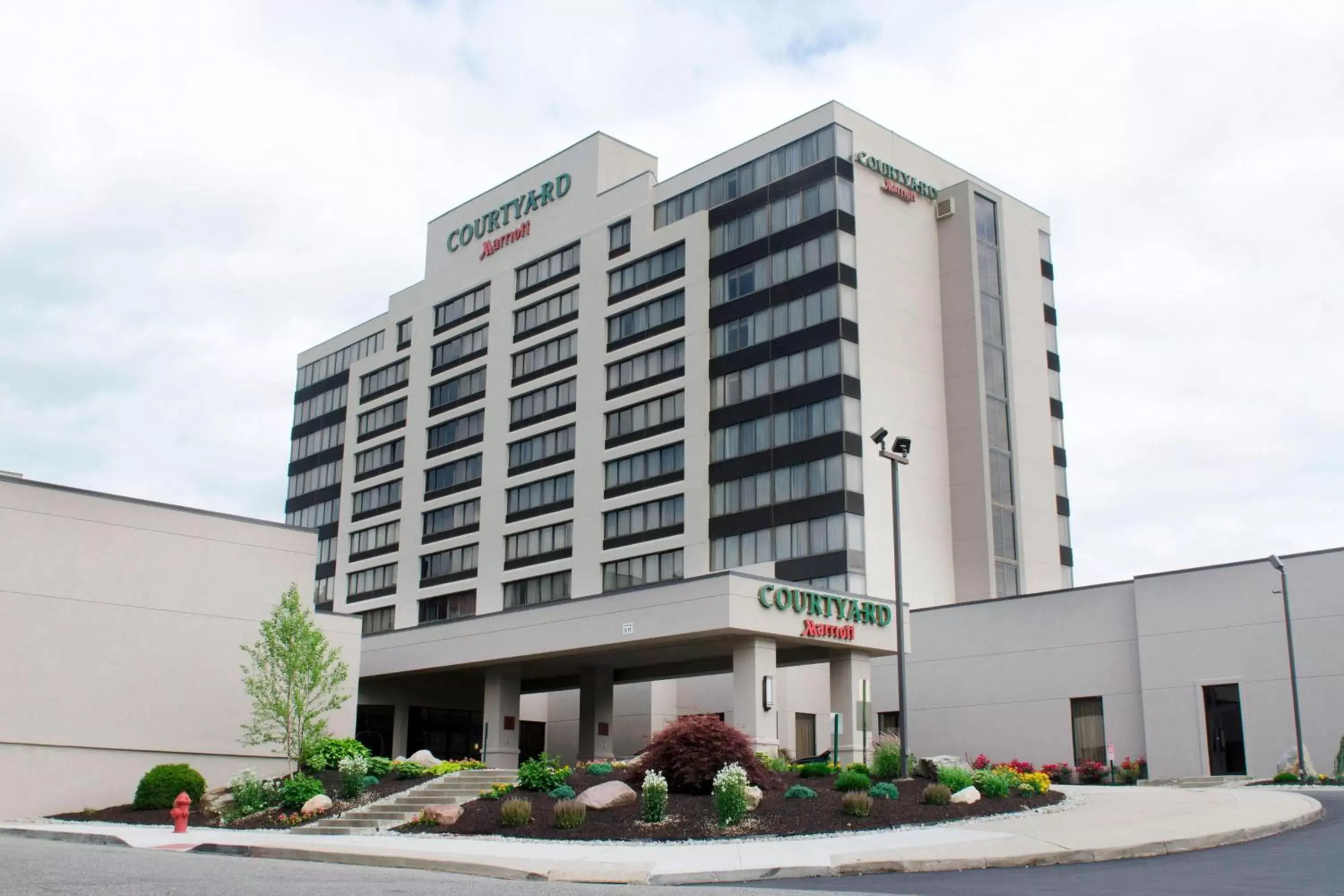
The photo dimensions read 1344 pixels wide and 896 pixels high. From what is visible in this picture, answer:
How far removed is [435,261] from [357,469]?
16.2 m

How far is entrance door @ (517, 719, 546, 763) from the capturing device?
70562mm

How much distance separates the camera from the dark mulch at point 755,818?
24.7m

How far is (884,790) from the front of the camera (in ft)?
89.3

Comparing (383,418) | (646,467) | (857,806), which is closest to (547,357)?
(646,467)

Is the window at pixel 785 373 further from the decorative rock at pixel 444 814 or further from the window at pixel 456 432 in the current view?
the decorative rock at pixel 444 814

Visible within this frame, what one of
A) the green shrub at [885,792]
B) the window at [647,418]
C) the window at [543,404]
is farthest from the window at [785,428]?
the green shrub at [885,792]

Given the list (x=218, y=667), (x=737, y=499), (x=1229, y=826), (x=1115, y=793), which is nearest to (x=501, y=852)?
(x=1229, y=826)

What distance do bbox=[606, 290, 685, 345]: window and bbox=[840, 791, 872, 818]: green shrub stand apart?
48886mm

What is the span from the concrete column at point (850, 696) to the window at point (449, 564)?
39.2 m

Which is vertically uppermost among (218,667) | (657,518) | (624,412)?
(624,412)

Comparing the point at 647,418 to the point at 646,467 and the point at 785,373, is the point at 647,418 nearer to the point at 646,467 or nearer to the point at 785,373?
the point at 646,467

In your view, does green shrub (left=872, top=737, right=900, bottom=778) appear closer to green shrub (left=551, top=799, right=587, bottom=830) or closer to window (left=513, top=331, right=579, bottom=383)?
green shrub (left=551, top=799, right=587, bottom=830)

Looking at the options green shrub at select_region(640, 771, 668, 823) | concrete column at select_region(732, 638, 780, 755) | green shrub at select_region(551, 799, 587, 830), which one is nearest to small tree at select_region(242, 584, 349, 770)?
concrete column at select_region(732, 638, 780, 755)

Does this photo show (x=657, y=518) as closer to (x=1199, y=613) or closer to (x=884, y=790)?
(x=1199, y=613)
